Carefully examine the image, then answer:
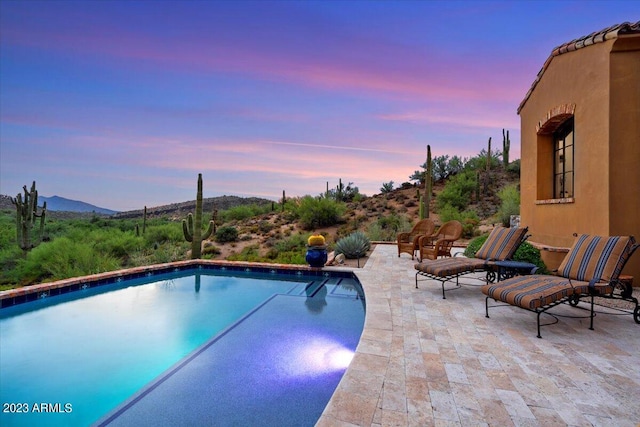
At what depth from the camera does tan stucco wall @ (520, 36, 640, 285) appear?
4332mm

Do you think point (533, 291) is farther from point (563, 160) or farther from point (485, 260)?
point (563, 160)

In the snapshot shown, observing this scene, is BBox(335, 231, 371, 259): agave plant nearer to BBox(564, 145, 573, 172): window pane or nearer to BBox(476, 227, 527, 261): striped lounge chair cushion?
BBox(476, 227, 527, 261): striped lounge chair cushion

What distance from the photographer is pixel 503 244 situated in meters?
4.62

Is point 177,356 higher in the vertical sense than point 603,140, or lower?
lower

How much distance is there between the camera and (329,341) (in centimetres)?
356

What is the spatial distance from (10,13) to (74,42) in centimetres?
124

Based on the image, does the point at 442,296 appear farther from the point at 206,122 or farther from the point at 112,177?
the point at 112,177

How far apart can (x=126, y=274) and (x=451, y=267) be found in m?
6.80

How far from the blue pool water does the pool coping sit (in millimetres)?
183

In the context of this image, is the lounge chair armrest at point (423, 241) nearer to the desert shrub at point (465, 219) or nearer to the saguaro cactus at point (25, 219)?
the desert shrub at point (465, 219)

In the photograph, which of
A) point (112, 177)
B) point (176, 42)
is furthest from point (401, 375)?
point (112, 177)

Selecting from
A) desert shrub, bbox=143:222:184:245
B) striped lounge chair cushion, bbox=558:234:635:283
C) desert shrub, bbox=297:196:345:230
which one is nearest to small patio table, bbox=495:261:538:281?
striped lounge chair cushion, bbox=558:234:635:283

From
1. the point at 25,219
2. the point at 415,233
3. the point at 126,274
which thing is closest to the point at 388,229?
the point at 415,233

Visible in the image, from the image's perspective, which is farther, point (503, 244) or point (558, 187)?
point (558, 187)
